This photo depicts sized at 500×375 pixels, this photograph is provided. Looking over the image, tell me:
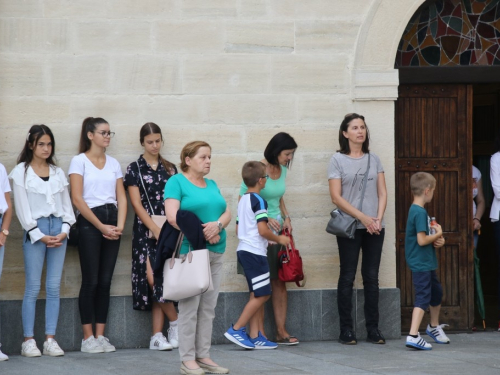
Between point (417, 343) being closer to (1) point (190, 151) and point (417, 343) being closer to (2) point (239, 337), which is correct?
(2) point (239, 337)

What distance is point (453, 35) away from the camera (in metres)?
10.0

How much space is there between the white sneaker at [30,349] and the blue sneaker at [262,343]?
190 centimetres

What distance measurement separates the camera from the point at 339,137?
9375 millimetres

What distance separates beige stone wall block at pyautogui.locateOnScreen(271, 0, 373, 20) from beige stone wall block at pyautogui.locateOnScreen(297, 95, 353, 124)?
77 centimetres

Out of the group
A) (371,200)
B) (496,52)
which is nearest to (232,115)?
(371,200)

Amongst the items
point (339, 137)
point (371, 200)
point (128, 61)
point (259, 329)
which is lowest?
point (259, 329)

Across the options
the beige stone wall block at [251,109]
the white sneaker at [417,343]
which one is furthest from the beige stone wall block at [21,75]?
the white sneaker at [417,343]

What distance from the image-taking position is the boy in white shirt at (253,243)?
8.51 metres

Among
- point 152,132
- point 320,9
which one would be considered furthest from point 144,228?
point 320,9

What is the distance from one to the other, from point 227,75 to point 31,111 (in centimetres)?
185

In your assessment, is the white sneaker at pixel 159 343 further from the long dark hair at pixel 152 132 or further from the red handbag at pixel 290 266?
the long dark hair at pixel 152 132

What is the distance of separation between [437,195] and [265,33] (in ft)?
A: 7.81

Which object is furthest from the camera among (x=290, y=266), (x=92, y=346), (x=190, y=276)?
(x=290, y=266)

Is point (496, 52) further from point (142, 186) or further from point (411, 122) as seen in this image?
point (142, 186)
